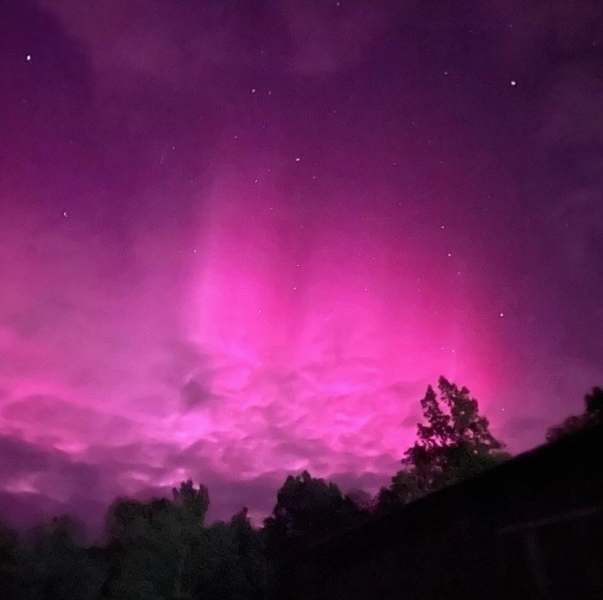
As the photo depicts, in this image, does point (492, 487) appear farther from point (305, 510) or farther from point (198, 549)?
point (305, 510)

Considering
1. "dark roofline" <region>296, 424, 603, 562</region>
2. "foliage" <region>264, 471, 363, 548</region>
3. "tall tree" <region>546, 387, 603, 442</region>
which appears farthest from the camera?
"foliage" <region>264, 471, 363, 548</region>

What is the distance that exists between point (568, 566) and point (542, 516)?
68 cm

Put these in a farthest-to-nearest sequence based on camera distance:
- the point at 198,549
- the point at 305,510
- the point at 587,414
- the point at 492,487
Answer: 1. the point at 305,510
2. the point at 198,549
3. the point at 587,414
4. the point at 492,487

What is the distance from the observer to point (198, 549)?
1590 inches

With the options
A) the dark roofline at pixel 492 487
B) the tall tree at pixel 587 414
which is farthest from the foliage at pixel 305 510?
the dark roofline at pixel 492 487

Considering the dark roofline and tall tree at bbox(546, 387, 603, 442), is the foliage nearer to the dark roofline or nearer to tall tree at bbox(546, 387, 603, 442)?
tall tree at bbox(546, 387, 603, 442)

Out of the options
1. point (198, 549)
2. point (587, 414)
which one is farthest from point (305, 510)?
point (587, 414)

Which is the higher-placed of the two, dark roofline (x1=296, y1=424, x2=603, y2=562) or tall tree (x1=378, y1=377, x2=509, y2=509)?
tall tree (x1=378, y1=377, x2=509, y2=509)

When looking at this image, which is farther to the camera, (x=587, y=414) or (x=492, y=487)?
(x=587, y=414)

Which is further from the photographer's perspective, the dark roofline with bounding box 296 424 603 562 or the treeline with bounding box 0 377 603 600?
the treeline with bounding box 0 377 603 600

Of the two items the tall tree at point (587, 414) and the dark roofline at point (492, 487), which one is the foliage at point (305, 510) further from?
the dark roofline at point (492, 487)

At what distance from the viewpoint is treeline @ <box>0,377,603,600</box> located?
36875 mm

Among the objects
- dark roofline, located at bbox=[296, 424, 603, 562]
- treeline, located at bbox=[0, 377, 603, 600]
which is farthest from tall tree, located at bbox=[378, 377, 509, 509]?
dark roofline, located at bbox=[296, 424, 603, 562]

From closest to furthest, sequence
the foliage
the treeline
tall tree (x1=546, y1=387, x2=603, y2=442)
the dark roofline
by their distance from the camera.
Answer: the dark roofline
tall tree (x1=546, y1=387, x2=603, y2=442)
the treeline
the foliage
